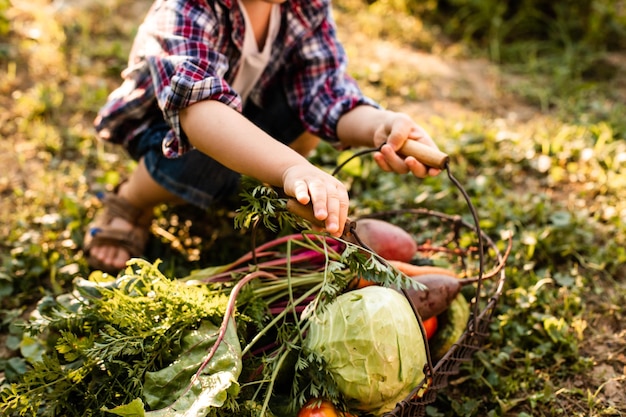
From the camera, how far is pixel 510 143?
3037 mm

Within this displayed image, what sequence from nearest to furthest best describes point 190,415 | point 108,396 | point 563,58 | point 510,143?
point 190,415, point 108,396, point 510,143, point 563,58

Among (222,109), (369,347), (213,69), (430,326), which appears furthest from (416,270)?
(213,69)

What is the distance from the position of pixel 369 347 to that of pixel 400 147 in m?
0.69

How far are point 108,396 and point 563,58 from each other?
3.46 m

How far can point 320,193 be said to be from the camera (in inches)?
58.8

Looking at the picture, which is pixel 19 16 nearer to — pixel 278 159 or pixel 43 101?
pixel 43 101

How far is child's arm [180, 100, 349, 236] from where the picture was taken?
1.50 m

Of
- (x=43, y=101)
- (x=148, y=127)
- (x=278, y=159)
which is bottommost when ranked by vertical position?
(x=43, y=101)

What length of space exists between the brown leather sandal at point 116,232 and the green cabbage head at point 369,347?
1007 millimetres

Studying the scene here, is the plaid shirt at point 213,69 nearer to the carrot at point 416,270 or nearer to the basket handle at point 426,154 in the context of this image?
the basket handle at point 426,154

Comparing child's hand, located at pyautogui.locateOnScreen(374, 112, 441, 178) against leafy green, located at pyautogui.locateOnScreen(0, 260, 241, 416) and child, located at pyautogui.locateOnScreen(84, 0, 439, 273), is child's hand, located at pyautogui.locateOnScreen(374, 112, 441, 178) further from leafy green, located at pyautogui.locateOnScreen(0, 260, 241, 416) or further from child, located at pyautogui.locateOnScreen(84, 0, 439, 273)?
leafy green, located at pyautogui.locateOnScreen(0, 260, 241, 416)

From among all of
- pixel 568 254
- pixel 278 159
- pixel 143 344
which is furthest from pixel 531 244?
pixel 143 344

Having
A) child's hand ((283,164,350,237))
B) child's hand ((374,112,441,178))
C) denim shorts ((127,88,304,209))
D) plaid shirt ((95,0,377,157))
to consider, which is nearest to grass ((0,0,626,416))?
denim shorts ((127,88,304,209))

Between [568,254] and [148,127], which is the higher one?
[148,127]
